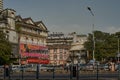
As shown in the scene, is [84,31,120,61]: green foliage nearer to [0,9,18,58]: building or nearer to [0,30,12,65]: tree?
[0,9,18,58]: building

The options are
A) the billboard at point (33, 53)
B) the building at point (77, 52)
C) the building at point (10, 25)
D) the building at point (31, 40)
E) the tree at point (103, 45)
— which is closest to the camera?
the building at point (10, 25)

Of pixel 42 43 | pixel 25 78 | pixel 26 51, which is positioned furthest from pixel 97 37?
pixel 25 78

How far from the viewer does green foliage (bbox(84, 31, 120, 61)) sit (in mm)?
117250

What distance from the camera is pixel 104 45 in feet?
389

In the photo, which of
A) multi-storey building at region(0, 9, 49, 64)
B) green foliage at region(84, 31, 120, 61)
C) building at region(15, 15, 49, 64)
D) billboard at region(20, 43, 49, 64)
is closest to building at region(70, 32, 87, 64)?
green foliage at region(84, 31, 120, 61)

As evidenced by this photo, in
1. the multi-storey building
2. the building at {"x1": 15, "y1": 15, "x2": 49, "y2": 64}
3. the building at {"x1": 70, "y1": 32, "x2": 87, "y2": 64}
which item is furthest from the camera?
the building at {"x1": 70, "y1": 32, "x2": 87, "y2": 64}

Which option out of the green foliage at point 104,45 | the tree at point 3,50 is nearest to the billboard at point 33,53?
the green foliage at point 104,45

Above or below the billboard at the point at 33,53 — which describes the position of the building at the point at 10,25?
above

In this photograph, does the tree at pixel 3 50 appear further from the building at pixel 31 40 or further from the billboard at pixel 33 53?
the billboard at pixel 33 53

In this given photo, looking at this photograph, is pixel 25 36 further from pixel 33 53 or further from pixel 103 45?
pixel 103 45

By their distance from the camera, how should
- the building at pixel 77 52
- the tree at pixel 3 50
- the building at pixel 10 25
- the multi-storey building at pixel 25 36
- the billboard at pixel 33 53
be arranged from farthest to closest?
the building at pixel 77 52 < the billboard at pixel 33 53 < the multi-storey building at pixel 25 36 < the building at pixel 10 25 < the tree at pixel 3 50

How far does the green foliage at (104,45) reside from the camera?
11725 cm

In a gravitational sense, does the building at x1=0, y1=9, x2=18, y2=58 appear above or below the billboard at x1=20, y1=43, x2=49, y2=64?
above

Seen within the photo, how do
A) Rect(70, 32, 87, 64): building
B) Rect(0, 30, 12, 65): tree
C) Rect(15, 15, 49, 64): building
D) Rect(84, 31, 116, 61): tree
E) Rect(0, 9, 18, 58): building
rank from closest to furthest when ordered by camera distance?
Rect(0, 30, 12, 65): tree → Rect(0, 9, 18, 58): building → Rect(15, 15, 49, 64): building → Rect(84, 31, 116, 61): tree → Rect(70, 32, 87, 64): building
